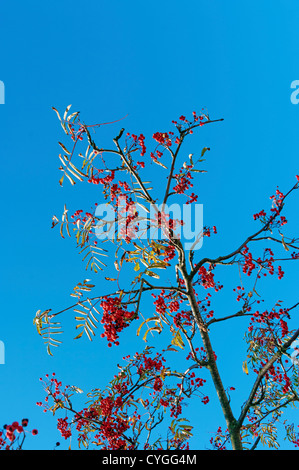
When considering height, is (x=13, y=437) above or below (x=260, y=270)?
below

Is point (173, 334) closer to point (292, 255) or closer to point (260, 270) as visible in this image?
point (260, 270)

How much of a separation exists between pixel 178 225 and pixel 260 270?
5.11ft

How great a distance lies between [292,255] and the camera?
5.75 meters

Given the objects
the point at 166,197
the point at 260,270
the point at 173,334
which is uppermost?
A: the point at 166,197

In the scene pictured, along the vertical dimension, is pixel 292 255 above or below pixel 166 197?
below
